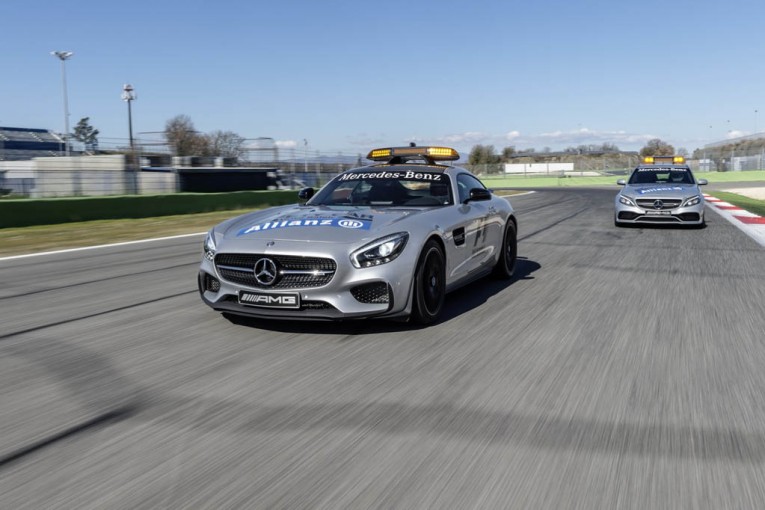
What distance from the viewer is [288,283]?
5.77m

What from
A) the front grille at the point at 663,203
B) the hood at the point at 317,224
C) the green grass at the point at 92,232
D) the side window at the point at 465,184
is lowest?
the green grass at the point at 92,232

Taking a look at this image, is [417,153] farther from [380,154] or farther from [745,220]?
[745,220]

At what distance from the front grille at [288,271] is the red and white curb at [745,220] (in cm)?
973

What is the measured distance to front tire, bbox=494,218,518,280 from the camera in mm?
8672

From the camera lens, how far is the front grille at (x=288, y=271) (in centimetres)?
570

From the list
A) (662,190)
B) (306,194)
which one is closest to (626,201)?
(662,190)

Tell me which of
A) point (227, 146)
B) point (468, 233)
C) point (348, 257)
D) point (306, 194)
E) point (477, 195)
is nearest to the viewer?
point (348, 257)

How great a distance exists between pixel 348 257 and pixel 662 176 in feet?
44.2

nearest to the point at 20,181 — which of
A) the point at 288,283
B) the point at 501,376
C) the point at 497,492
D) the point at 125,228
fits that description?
the point at 125,228

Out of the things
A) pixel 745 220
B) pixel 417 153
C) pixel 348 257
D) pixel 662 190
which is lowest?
pixel 745 220

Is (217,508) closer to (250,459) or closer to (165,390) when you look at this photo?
(250,459)

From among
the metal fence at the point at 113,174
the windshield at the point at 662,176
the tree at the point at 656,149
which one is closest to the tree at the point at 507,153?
the tree at the point at 656,149

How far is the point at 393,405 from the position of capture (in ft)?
13.7

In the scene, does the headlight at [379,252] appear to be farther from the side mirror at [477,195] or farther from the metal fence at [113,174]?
the metal fence at [113,174]
